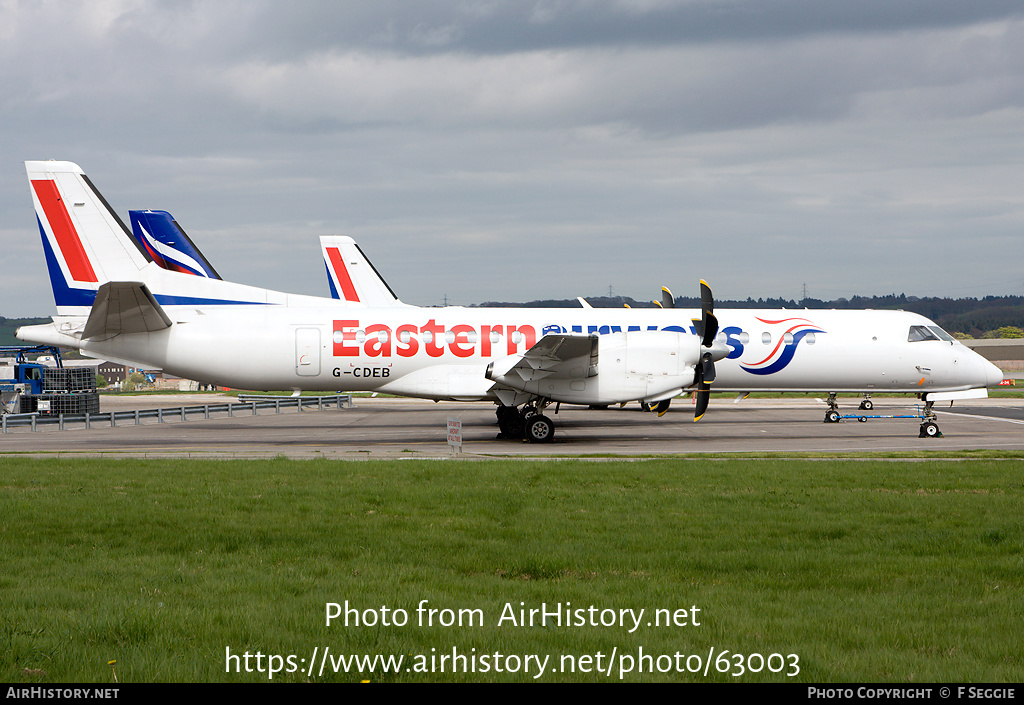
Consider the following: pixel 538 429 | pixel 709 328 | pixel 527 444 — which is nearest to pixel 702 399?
pixel 709 328

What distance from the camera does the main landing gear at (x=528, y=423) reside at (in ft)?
75.7

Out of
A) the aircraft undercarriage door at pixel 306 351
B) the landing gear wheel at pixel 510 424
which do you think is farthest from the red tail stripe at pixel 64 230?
the landing gear wheel at pixel 510 424

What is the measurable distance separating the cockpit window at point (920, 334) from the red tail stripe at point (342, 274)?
28.7 meters

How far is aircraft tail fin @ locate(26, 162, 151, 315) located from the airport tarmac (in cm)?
472

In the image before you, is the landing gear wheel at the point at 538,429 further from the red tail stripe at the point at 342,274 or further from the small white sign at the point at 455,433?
the red tail stripe at the point at 342,274

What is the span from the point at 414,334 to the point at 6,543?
Answer: 1584 cm

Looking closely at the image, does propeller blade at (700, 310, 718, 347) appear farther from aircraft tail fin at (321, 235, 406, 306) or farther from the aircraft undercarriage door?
aircraft tail fin at (321, 235, 406, 306)

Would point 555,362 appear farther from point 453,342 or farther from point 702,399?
point 702,399

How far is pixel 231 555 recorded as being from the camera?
8.77 meters

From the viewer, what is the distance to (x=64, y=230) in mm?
24391

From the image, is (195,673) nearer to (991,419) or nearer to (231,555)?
(231,555)
